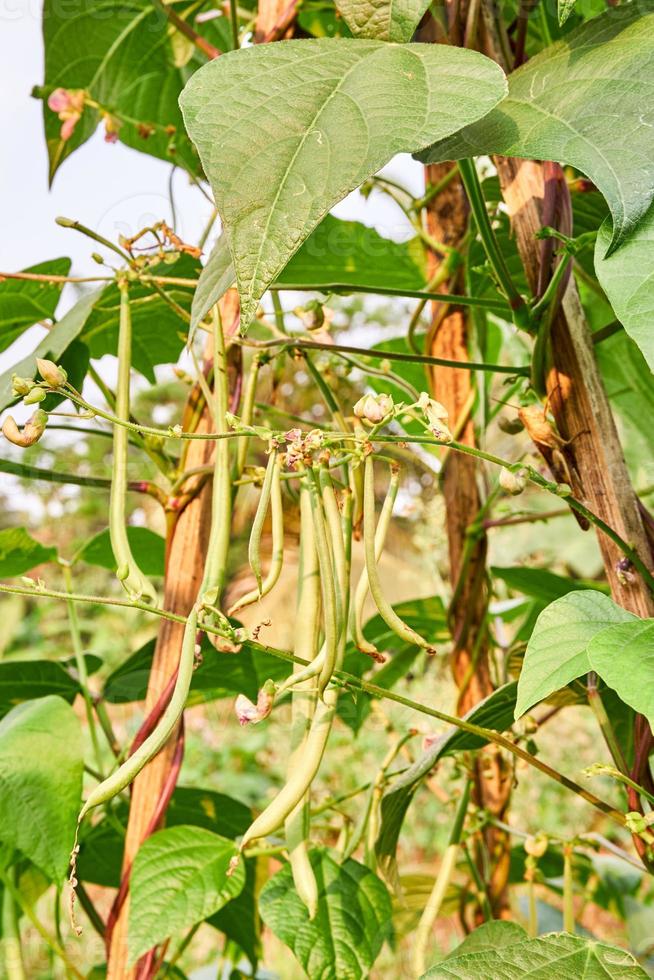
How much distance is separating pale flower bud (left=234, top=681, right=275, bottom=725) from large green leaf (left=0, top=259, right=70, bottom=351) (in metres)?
0.32

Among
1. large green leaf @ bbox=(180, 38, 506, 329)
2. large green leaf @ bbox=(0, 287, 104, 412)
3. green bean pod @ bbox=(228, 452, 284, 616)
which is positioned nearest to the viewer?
large green leaf @ bbox=(180, 38, 506, 329)

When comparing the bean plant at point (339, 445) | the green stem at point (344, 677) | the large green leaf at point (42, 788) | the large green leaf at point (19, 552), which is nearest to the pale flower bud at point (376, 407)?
the bean plant at point (339, 445)

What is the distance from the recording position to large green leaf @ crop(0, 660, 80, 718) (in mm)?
627

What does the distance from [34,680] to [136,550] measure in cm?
12

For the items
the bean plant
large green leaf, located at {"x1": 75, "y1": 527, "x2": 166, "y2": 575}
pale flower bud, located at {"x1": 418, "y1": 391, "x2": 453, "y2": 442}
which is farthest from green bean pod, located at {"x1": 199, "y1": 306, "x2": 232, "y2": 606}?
large green leaf, located at {"x1": 75, "y1": 527, "x2": 166, "y2": 575}

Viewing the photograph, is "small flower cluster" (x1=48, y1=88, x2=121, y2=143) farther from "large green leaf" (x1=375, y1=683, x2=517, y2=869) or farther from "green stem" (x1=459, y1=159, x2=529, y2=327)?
"large green leaf" (x1=375, y1=683, x2=517, y2=869)

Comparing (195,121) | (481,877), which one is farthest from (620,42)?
(481,877)

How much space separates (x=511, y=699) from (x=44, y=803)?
239 mm

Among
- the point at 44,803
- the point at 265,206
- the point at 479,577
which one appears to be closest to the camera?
the point at 265,206

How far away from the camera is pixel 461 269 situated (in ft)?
2.24

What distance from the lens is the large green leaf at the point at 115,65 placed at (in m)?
0.70

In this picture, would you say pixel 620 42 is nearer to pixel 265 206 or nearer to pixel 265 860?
pixel 265 206

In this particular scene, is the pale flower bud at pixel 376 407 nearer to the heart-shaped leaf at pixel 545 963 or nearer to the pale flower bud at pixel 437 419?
the pale flower bud at pixel 437 419

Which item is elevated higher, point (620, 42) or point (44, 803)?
point (620, 42)
